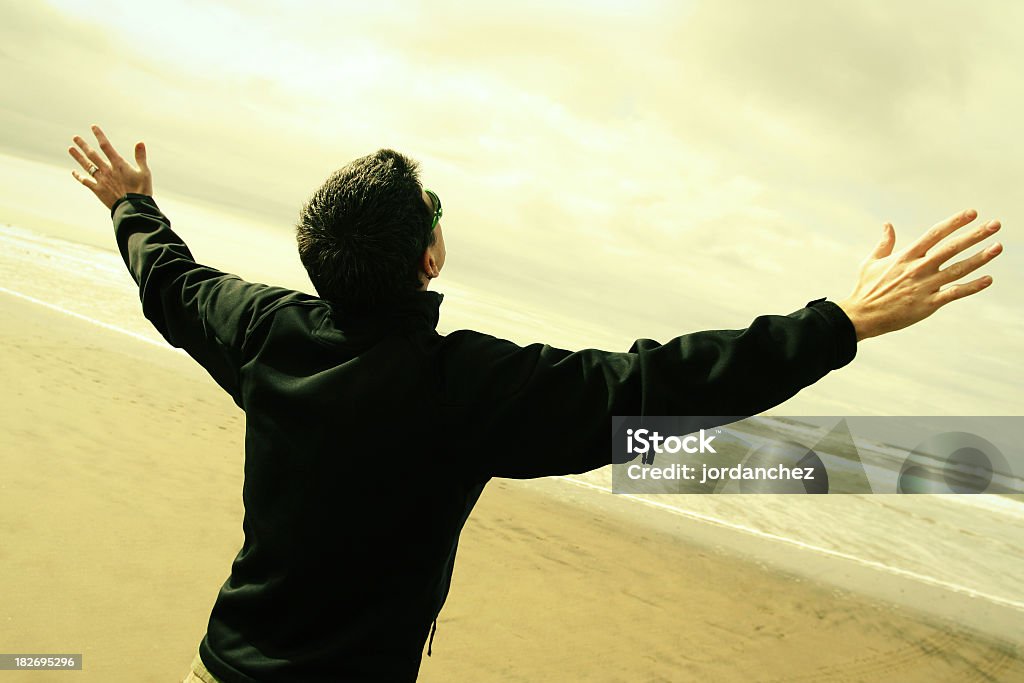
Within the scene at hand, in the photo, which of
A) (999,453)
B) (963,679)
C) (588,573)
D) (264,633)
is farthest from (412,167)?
(999,453)

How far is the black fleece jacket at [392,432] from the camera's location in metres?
1.35

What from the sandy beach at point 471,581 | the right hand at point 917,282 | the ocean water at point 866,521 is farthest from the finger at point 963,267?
the ocean water at point 866,521

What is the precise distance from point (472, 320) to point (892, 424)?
1981 cm

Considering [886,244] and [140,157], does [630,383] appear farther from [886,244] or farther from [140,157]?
[140,157]

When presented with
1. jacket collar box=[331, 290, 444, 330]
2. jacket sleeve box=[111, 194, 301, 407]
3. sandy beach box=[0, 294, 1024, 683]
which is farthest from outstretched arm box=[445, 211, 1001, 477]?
sandy beach box=[0, 294, 1024, 683]

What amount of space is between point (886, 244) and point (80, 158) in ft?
7.44

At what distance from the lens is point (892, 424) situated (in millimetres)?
33312

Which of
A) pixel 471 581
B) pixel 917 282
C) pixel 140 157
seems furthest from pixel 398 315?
pixel 471 581

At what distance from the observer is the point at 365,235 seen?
4.94 ft

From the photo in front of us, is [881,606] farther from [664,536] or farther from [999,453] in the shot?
[999,453]

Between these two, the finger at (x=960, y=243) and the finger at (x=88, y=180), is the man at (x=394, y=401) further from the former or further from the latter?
the finger at (x=88, y=180)

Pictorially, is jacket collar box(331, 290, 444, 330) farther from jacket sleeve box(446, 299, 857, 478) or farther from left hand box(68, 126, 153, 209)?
left hand box(68, 126, 153, 209)

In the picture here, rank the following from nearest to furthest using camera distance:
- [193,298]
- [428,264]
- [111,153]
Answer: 1. [428,264]
2. [193,298]
3. [111,153]

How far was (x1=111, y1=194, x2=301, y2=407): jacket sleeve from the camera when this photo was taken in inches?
64.0
